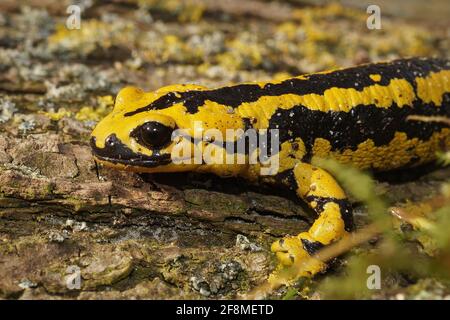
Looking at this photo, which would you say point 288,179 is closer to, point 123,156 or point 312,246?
point 312,246

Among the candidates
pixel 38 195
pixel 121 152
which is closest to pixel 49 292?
pixel 38 195

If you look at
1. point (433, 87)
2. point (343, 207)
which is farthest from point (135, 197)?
point (433, 87)

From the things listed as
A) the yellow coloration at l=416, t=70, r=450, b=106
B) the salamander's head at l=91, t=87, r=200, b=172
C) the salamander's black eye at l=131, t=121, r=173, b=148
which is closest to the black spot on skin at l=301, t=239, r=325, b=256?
the salamander's head at l=91, t=87, r=200, b=172

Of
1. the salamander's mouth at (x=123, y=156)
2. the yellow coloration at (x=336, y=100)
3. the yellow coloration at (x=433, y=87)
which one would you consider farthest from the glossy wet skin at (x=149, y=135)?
the yellow coloration at (x=433, y=87)

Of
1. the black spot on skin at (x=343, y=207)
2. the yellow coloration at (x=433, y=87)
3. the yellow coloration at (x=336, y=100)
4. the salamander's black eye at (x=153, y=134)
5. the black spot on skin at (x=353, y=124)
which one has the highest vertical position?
the yellow coloration at (x=433, y=87)

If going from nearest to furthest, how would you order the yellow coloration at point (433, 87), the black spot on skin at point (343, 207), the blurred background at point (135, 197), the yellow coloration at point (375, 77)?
the blurred background at point (135, 197) → the black spot on skin at point (343, 207) → the yellow coloration at point (375, 77) → the yellow coloration at point (433, 87)

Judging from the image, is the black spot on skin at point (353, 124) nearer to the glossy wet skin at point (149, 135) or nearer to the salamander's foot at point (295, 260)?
the glossy wet skin at point (149, 135)
